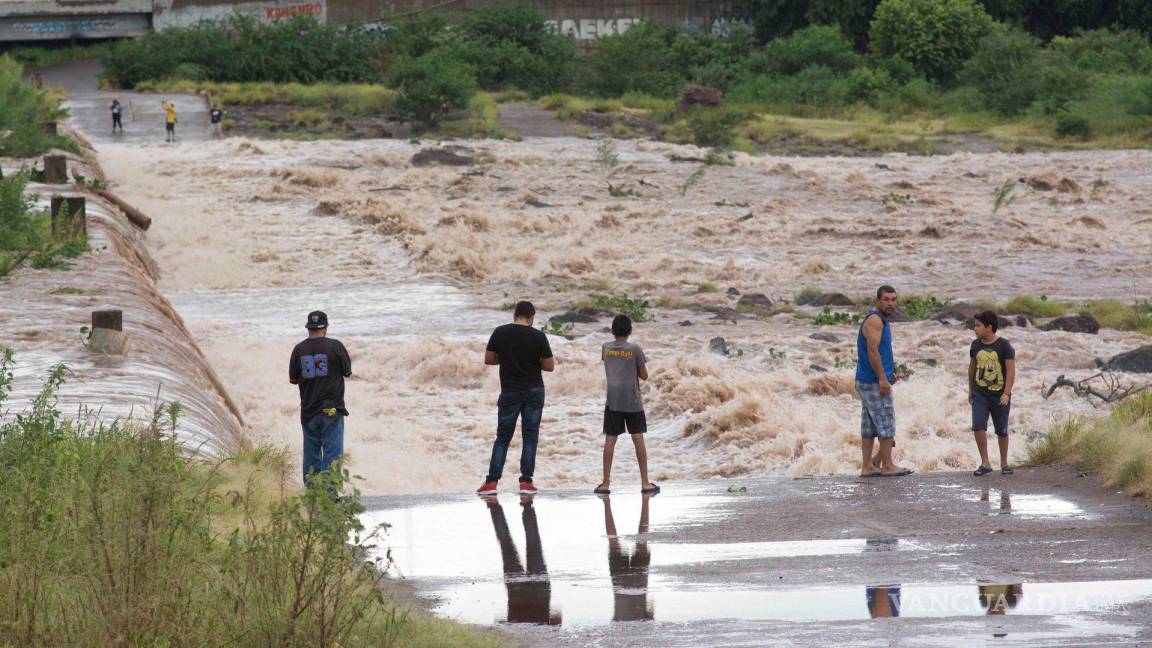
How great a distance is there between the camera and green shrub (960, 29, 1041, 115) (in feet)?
192

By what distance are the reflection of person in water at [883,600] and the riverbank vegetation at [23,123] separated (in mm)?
31444

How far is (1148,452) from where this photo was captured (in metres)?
10.9

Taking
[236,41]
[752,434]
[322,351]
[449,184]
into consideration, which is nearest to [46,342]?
[322,351]

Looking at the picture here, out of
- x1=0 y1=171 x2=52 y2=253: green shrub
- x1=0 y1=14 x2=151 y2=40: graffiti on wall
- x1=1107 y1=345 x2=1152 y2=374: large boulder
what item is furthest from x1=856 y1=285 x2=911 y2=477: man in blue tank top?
x1=0 y1=14 x2=151 y2=40: graffiti on wall

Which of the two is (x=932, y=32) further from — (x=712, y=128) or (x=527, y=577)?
(x=527, y=577)

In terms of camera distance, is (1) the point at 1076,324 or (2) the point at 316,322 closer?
(2) the point at 316,322

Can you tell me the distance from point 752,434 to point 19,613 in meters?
12.5

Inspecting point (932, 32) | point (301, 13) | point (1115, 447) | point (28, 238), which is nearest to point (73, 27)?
point (301, 13)

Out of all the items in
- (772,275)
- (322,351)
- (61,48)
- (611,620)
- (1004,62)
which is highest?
(61,48)

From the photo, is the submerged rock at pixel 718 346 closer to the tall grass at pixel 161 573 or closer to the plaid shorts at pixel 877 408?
the plaid shorts at pixel 877 408

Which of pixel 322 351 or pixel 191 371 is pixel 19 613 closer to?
pixel 322 351

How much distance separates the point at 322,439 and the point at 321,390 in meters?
0.37

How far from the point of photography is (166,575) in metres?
6.33

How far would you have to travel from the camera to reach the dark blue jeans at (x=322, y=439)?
35.0ft
